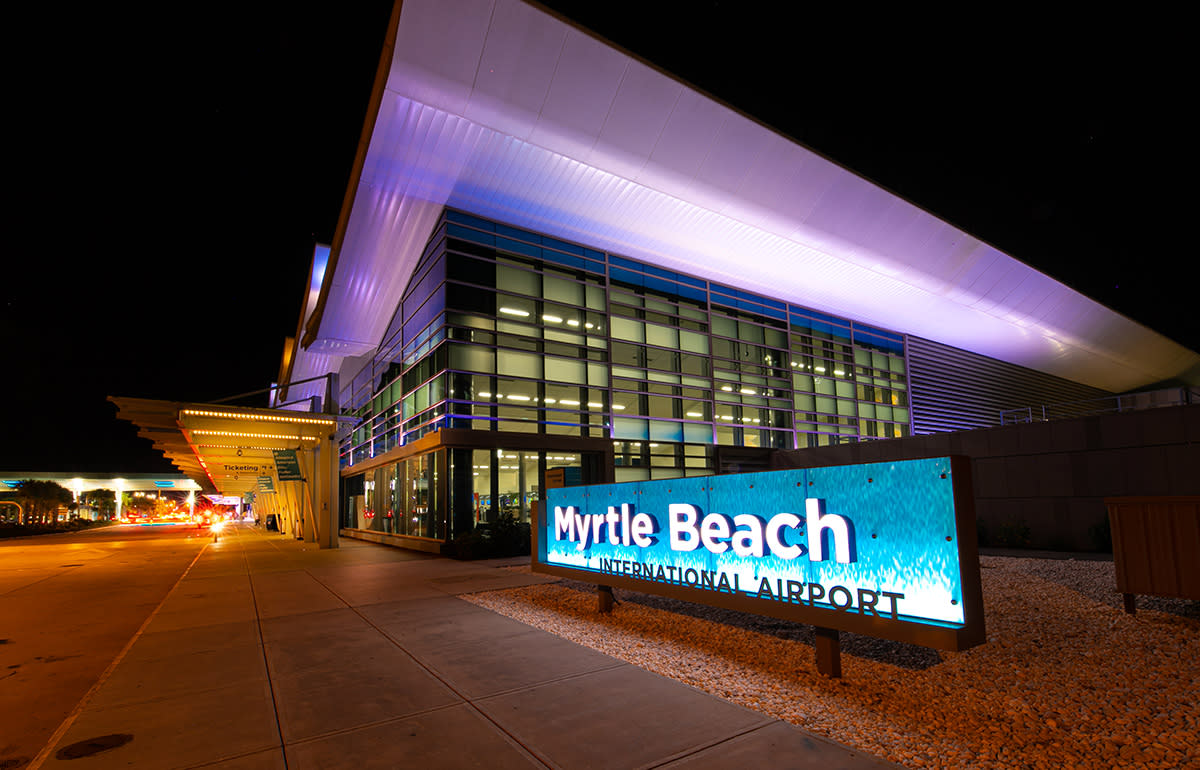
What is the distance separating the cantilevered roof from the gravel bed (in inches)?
562

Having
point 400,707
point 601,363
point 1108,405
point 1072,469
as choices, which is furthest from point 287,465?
point 1108,405

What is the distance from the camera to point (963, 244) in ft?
81.3

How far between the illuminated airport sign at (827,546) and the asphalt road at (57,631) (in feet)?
19.5

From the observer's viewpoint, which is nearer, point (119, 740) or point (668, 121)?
point (119, 740)

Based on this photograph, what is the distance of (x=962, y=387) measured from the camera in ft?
112

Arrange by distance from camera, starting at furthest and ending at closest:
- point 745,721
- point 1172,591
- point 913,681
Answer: point 1172,591
point 913,681
point 745,721

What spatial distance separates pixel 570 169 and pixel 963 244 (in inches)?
672

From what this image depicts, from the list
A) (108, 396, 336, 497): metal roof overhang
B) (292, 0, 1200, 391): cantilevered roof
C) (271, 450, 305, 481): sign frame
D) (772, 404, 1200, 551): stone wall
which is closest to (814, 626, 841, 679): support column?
(772, 404, 1200, 551): stone wall

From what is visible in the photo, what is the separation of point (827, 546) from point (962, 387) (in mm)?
34674

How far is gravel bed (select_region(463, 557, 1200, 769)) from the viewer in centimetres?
384

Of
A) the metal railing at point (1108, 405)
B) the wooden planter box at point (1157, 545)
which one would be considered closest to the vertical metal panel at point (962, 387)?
the metal railing at point (1108, 405)

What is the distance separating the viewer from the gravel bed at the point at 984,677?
3838 millimetres

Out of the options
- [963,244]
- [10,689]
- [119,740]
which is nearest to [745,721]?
[119,740]

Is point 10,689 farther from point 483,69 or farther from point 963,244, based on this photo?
point 963,244
